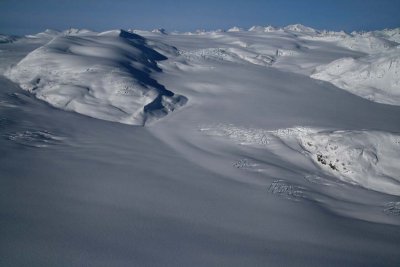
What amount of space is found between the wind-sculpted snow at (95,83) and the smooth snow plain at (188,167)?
17cm

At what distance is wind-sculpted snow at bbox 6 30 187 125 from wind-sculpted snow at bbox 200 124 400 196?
362 inches

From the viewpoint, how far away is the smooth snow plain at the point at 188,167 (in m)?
8.35

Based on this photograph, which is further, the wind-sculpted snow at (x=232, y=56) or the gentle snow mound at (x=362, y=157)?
the wind-sculpted snow at (x=232, y=56)

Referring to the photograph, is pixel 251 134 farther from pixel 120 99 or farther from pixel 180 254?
pixel 180 254

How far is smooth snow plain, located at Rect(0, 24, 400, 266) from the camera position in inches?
329

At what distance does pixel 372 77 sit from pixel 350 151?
26611 millimetres

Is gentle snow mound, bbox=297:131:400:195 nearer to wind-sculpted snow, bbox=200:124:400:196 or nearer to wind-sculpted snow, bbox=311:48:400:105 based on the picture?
wind-sculpted snow, bbox=200:124:400:196

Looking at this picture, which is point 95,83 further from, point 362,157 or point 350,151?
point 362,157

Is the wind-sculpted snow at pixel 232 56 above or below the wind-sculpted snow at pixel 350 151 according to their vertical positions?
above

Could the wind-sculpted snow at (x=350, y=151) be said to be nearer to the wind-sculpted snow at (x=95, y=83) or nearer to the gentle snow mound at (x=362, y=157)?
the gentle snow mound at (x=362, y=157)

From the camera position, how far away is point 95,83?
28.2 metres

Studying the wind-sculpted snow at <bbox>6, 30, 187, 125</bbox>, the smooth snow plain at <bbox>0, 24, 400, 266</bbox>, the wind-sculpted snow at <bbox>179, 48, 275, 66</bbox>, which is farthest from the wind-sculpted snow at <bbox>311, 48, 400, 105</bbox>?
the wind-sculpted snow at <bbox>6, 30, 187, 125</bbox>

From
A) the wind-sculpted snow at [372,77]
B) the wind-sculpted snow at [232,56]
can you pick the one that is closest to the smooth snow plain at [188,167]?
the wind-sculpted snow at [372,77]

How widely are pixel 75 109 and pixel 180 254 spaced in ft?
64.5
